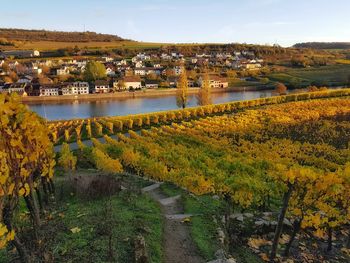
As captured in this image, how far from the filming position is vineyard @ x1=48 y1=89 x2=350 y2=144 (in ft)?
167

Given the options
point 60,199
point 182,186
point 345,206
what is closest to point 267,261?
point 345,206

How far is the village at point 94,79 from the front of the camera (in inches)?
4754

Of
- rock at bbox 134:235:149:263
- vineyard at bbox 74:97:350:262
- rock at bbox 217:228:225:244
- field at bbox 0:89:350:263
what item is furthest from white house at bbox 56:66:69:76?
rock at bbox 134:235:149:263

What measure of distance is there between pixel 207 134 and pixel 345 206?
32544 mm

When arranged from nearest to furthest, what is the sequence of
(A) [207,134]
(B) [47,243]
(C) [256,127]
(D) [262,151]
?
(B) [47,243] < (D) [262,151] < (A) [207,134] < (C) [256,127]

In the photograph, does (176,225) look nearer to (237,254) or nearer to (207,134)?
(237,254)

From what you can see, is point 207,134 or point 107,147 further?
point 207,134

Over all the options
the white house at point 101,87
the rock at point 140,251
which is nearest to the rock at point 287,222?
the rock at point 140,251

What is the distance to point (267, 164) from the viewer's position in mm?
30438

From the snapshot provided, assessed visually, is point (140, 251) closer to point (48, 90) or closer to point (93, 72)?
point (48, 90)

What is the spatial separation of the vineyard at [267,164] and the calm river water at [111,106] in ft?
91.8

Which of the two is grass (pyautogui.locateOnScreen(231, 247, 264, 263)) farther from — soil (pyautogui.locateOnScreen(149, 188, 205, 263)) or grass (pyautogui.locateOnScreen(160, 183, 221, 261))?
soil (pyautogui.locateOnScreen(149, 188, 205, 263))

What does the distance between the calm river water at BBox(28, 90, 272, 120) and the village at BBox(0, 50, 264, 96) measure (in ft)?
38.9

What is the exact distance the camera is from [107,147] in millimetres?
34719
